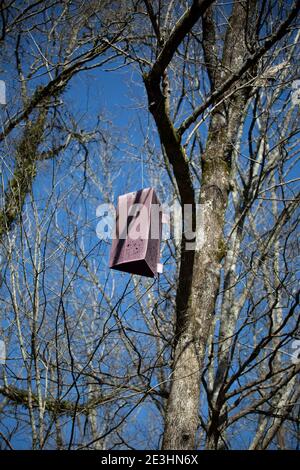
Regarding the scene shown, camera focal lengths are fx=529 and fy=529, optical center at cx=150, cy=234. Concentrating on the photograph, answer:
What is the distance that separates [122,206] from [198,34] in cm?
178

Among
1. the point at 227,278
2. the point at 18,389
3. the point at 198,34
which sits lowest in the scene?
the point at 18,389

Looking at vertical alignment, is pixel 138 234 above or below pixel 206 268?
above

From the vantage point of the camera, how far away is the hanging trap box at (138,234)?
3639 millimetres

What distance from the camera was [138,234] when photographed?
3.71 metres

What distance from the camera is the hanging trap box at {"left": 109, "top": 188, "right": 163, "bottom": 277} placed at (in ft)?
11.9

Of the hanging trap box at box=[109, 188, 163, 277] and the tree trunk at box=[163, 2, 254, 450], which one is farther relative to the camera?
the hanging trap box at box=[109, 188, 163, 277]

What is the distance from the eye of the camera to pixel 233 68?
169 inches

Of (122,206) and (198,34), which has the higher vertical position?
(198,34)

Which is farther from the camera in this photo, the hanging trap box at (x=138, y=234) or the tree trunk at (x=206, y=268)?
the hanging trap box at (x=138, y=234)

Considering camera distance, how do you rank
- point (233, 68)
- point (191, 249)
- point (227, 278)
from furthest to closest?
point (227, 278)
point (233, 68)
point (191, 249)

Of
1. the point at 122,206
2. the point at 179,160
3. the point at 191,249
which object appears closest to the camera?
the point at 179,160

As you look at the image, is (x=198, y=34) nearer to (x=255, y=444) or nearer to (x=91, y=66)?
Answer: (x=91, y=66)
